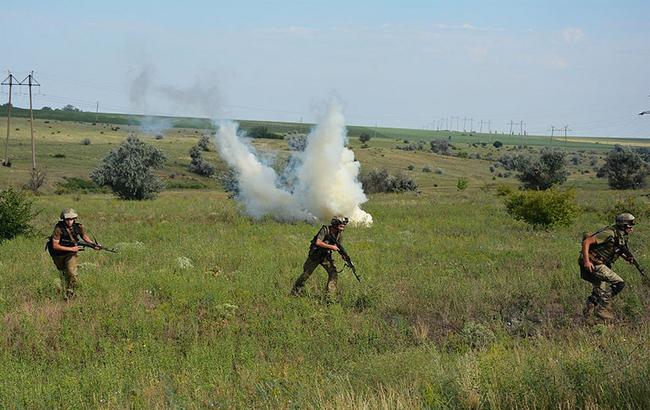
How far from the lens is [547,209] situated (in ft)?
77.2

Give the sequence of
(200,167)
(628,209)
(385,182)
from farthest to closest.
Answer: (200,167)
(385,182)
(628,209)

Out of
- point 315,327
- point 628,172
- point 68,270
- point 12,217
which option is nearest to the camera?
point 315,327

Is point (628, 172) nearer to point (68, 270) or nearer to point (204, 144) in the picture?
point (204, 144)

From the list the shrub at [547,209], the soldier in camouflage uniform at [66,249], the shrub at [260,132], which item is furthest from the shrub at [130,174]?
the soldier in camouflage uniform at [66,249]

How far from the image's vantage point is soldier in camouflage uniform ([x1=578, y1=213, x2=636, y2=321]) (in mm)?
10539

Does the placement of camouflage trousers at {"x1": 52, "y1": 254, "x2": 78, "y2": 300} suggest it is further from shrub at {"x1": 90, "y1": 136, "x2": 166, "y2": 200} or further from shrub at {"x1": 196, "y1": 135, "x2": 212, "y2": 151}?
shrub at {"x1": 196, "y1": 135, "x2": 212, "y2": 151}

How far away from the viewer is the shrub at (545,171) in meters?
50.4

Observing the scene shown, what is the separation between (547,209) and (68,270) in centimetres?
1753

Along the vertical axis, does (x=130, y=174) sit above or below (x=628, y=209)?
below

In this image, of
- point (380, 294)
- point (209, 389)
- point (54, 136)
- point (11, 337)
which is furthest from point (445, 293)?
point (54, 136)

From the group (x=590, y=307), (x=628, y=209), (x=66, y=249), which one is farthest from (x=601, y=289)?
(x=628, y=209)

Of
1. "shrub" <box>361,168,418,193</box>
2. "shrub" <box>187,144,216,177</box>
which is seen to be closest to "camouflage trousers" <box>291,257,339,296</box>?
"shrub" <box>361,168,418,193</box>

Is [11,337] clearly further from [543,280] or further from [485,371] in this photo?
[543,280]

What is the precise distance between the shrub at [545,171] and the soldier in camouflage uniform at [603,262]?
135 feet
